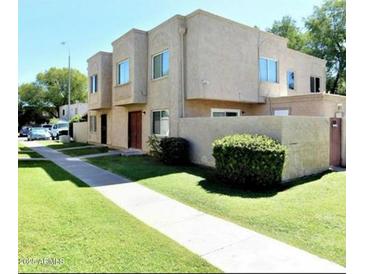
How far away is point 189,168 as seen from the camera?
37.9ft

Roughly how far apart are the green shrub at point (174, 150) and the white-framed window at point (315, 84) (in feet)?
43.7

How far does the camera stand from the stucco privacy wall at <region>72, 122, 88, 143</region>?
83.9 feet

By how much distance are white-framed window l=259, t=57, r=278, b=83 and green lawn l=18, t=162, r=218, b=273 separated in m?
12.4

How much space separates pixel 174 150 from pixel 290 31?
2680 centimetres

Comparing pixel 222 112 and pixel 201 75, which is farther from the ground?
pixel 201 75

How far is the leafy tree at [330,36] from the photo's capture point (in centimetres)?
2820

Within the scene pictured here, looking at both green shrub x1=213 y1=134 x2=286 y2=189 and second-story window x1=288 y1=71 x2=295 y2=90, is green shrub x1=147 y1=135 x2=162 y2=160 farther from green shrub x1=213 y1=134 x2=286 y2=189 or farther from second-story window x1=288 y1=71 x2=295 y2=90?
second-story window x1=288 y1=71 x2=295 y2=90

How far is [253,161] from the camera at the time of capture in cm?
842

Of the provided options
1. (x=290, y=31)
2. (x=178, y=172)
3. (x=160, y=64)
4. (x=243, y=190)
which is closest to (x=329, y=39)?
(x=290, y=31)

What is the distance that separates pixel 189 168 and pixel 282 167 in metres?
3.91

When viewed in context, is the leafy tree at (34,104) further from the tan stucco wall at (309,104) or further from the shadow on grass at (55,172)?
the tan stucco wall at (309,104)

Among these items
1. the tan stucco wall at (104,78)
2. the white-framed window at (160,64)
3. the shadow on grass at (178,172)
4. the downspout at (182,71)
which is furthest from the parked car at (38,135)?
the downspout at (182,71)

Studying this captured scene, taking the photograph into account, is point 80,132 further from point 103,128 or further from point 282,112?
point 282,112

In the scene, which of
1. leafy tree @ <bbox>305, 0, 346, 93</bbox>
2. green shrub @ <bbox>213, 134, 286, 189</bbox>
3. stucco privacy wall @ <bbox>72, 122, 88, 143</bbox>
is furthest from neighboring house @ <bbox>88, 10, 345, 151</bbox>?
leafy tree @ <bbox>305, 0, 346, 93</bbox>
